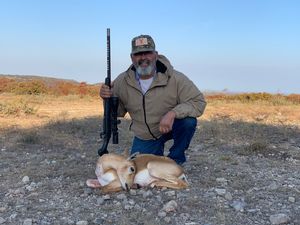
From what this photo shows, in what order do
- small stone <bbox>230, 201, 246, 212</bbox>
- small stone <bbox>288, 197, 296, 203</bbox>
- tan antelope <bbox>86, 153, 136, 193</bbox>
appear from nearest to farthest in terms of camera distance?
1. small stone <bbox>230, 201, 246, 212</bbox>
2. small stone <bbox>288, 197, 296, 203</bbox>
3. tan antelope <bbox>86, 153, 136, 193</bbox>

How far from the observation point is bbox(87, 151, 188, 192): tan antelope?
504cm

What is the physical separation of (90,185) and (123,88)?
1198 millimetres

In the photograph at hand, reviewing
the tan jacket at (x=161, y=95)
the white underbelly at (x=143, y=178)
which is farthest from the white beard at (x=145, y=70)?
the white underbelly at (x=143, y=178)

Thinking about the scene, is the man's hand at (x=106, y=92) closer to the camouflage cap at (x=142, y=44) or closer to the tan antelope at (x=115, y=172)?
the camouflage cap at (x=142, y=44)

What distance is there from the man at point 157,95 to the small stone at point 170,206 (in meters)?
1.03

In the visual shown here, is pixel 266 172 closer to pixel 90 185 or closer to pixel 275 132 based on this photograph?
pixel 90 185

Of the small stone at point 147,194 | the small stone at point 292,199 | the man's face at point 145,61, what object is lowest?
the small stone at point 292,199

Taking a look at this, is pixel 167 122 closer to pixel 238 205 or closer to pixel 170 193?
pixel 170 193

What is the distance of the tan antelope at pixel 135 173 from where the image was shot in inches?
198

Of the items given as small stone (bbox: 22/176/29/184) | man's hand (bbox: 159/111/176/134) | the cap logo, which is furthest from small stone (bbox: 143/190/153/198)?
the cap logo

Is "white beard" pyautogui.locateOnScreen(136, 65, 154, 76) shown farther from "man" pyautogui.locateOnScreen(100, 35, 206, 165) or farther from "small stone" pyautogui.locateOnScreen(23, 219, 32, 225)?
"small stone" pyautogui.locateOnScreen(23, 219, 32, 225)

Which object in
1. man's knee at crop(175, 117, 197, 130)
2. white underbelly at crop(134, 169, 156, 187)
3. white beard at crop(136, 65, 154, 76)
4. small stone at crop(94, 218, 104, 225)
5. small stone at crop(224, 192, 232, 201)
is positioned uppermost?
white beard at crop(136, 65, 154, 76)

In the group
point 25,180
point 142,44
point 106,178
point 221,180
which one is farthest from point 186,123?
point 25,180

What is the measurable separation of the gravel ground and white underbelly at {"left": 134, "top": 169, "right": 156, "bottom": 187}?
103 mm
